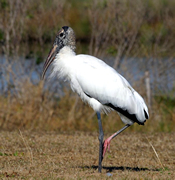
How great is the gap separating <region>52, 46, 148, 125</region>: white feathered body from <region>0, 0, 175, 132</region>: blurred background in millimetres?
3585

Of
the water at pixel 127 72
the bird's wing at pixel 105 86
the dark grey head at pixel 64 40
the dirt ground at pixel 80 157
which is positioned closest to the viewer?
the dirt ground at pixel 80 157

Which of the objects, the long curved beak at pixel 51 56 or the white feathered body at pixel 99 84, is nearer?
the white feathered body at pixel 99 84

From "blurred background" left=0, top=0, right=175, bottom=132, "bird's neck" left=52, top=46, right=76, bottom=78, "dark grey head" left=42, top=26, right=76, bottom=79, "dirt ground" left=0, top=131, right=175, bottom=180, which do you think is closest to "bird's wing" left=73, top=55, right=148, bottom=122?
"bird's neck" left=52, top=46, right=76, bottom=78

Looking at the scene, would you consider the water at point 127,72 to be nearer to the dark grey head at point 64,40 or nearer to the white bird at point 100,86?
the dark grey head at point 64,40

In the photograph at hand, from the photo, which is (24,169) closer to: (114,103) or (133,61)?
(114,103)

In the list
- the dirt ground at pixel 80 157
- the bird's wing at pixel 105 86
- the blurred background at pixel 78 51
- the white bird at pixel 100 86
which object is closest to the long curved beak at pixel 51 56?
the white bird at pixel 100 86

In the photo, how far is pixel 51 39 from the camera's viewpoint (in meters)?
9.66

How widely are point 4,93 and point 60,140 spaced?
247cm

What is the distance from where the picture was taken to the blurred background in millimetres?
9086

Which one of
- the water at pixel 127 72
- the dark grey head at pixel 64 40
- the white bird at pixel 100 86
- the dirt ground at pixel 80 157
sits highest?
the dark grey head at pixel 64 40

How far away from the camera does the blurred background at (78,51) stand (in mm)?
9086

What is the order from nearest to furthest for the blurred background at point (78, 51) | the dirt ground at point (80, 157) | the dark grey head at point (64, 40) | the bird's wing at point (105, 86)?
the dirt ground at point (80, 157)
the bird's wing at point (105, 86)
the dark grey head at point (64, 40)
the blurred background at point (78, 51)

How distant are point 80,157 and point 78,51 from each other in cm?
433

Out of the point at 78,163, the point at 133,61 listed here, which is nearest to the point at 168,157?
the point at 78,163
